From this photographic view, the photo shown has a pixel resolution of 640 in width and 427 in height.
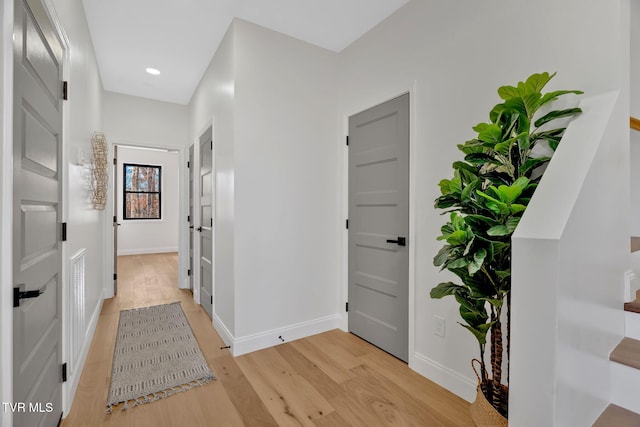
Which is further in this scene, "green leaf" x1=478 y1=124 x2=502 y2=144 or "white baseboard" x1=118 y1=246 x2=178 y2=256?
"white baseboard" x1=118 y1=246 x2=178 y2=256

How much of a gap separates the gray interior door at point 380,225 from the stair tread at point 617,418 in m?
1.24

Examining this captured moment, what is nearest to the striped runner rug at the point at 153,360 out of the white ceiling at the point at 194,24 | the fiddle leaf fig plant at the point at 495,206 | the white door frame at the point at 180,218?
the white door frame at the point at 180,218

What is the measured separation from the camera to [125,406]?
185 centimetres

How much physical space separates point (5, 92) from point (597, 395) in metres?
2.39

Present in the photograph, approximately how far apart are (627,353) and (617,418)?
0.26m

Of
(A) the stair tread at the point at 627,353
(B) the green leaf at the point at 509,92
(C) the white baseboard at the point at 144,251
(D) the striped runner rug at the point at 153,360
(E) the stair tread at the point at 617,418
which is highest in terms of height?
(B) the green leaf at the point at 509,92

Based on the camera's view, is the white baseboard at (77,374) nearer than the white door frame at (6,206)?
No

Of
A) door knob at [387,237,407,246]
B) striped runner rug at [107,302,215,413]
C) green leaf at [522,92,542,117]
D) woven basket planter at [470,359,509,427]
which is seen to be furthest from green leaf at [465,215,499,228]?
striped runner rug at [107,302,215,413]

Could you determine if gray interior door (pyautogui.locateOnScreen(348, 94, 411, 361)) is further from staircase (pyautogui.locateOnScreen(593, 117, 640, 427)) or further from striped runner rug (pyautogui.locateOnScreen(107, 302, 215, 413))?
striped runner rug (pyautogui.locateOnScreen(107, 302, 215, 413))

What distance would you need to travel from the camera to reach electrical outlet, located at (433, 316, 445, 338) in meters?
2.04

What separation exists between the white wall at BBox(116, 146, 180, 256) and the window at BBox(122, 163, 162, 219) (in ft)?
0.32

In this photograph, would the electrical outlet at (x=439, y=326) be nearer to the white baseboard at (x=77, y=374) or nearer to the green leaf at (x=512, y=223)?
the green leaf at (x=512, y=223)

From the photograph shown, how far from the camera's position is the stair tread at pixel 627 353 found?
1.21 metres

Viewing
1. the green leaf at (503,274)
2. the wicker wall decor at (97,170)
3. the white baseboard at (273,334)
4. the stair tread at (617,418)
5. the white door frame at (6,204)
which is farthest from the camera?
the wicker wall decor at (97,170)
